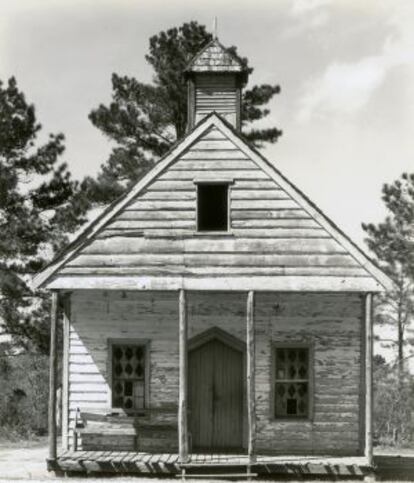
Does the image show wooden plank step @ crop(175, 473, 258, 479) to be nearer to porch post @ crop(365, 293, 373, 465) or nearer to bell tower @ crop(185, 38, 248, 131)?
porch post @ crop(365, 293, 373, 465)

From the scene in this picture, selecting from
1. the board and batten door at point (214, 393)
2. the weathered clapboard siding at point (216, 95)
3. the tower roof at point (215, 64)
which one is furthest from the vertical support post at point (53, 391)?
the tower roof at point (215, 64)

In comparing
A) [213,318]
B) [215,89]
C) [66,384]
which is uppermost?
[215,89]

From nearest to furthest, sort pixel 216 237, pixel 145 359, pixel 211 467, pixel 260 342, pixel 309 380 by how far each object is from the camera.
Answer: pixel 211 467
pixel 216 237
pixel 309 380
pixel 260 342
pixel 145 359

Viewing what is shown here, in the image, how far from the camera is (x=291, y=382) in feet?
60.0

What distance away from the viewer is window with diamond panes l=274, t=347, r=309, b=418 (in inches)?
722

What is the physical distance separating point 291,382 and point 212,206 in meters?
4.42

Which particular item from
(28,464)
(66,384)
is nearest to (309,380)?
(66,384)

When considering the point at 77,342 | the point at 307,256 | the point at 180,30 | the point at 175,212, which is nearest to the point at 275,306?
the point at 307,256

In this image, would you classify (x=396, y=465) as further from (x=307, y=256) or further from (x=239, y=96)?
(x=239, y=96)

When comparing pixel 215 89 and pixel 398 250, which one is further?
pixel 398 250

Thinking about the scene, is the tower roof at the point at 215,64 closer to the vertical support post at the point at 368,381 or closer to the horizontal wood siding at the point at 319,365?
the horizontal wood siding at the point at 319,365

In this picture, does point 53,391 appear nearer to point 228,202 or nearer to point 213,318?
point 213,318

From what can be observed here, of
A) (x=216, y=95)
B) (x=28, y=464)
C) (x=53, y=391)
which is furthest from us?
(x=216, y=95)

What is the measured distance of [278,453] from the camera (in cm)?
1795
